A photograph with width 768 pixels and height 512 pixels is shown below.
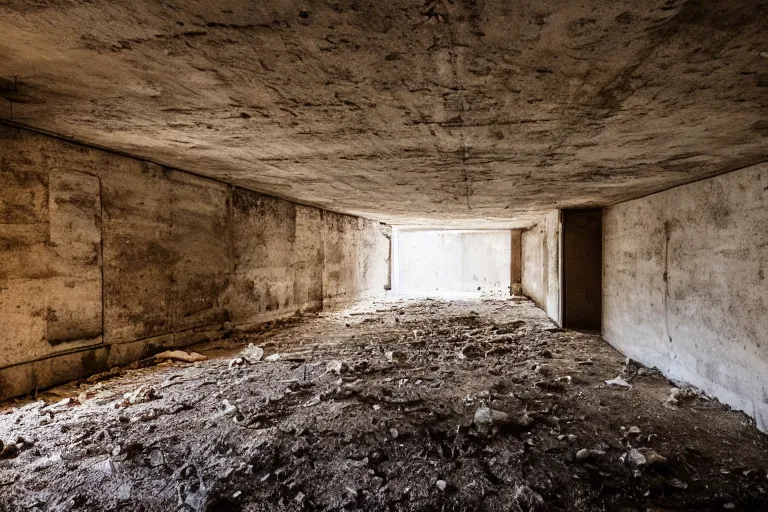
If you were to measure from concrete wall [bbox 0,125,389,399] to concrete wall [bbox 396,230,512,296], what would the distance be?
11.9m

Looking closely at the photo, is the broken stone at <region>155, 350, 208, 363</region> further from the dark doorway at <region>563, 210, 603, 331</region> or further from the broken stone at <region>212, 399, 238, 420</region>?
the dark doorway at <region>563, 210, 603, 331</region>

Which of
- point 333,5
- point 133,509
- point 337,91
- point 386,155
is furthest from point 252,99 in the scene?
point 133,509

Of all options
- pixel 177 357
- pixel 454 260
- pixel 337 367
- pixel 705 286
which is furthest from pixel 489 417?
pixel 454 260

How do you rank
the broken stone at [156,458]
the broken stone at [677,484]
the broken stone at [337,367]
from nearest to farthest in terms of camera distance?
the broken stone at [677,484] → the broken stone at [156,458] → the broken stone at [337,367]

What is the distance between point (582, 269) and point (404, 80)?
586 cm

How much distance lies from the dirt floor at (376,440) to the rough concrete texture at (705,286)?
0.33 meters

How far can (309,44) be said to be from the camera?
1632 mm

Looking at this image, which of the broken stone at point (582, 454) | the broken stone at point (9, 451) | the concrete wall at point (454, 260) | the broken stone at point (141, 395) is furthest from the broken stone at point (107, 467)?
the concrete wall at point (454, 260)

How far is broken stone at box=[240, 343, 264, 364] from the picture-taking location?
435cm

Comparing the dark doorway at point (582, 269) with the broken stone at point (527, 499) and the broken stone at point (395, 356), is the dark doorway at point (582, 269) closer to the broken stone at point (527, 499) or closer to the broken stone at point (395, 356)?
the broken stone at point (395, 356)

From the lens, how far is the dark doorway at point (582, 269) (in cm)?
660

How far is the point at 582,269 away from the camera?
6.67 meters

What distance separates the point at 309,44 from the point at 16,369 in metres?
3.41

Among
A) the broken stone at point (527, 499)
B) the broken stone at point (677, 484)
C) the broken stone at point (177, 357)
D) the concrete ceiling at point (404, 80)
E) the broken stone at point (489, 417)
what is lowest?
the broken stone at point (677, 484)
